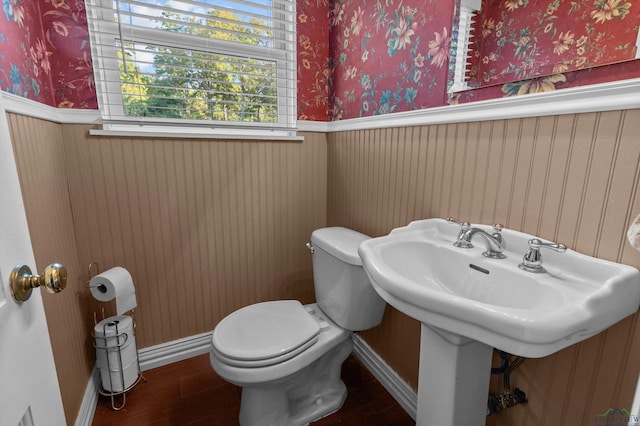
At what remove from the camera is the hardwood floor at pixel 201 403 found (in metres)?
1.36

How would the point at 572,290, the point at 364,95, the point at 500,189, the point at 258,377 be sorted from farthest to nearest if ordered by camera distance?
the point at 364,95, the point at 258,377, the point at 500,189, the point at 572,290

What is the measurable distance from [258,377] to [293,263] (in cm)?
83

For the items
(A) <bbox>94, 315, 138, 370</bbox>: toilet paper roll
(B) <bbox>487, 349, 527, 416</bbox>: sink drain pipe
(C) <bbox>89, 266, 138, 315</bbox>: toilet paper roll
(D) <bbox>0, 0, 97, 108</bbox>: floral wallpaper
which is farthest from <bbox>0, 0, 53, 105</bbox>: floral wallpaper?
(B) <bbox>487, 349, 527, 416</bbox>: sink drain pipe

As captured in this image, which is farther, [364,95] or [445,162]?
[364,95]

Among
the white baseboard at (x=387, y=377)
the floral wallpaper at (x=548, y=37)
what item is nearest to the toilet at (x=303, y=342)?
the white baseboard at (x=387, y=377)

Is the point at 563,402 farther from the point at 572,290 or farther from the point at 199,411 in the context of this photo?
the point at 199,411

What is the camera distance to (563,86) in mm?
802

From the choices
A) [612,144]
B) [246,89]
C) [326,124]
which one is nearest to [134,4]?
[246,89]

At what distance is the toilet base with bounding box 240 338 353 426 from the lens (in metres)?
1.23

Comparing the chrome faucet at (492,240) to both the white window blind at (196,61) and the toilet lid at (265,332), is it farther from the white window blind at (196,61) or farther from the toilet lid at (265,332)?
the white window blind at (196,61)

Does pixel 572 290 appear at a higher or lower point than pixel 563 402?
higher

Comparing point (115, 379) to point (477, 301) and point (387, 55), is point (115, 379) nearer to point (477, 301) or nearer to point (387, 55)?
point (477, 301)

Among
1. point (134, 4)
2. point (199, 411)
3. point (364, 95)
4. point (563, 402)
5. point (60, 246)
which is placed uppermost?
point (134, 4)

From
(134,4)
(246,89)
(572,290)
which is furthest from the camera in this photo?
(246,89)
